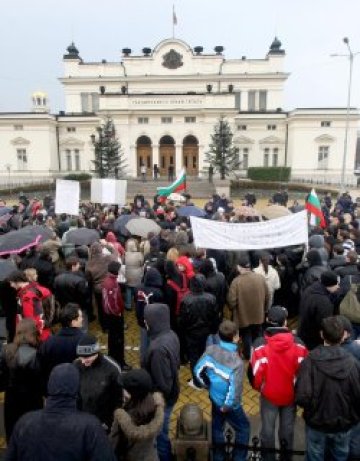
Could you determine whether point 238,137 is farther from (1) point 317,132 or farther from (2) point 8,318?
(2) point 8,318

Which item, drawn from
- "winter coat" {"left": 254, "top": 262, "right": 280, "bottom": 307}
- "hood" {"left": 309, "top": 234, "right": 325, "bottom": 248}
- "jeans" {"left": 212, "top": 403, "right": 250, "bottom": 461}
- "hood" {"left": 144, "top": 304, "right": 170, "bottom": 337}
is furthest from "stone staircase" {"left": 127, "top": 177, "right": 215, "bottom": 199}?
"jeans" {"left": 212, "top": 403, "right": 250, "bottom": 461}

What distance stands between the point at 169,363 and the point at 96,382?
2.61 feet

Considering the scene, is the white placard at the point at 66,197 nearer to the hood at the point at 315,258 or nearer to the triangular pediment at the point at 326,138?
the hood at the point at 315,258

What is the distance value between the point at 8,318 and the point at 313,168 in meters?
38.3

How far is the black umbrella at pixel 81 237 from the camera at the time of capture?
786 cm

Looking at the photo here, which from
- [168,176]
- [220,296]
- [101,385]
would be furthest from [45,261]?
[168,176]

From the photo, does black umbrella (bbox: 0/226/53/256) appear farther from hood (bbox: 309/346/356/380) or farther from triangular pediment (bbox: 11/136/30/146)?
triangular pediment (bbox: 11/136/30/146)

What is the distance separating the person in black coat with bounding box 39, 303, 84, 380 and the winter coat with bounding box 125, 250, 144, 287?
326 cm

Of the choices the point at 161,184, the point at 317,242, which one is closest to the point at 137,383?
the point at 317,242

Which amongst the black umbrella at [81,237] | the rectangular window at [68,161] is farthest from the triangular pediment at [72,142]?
the black umbrella at [81,237]

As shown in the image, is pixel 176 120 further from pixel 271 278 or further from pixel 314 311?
pixel 314 311

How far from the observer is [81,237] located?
7.94 metres

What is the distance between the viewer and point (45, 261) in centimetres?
636

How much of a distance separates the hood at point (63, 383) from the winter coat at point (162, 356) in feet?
4.40
